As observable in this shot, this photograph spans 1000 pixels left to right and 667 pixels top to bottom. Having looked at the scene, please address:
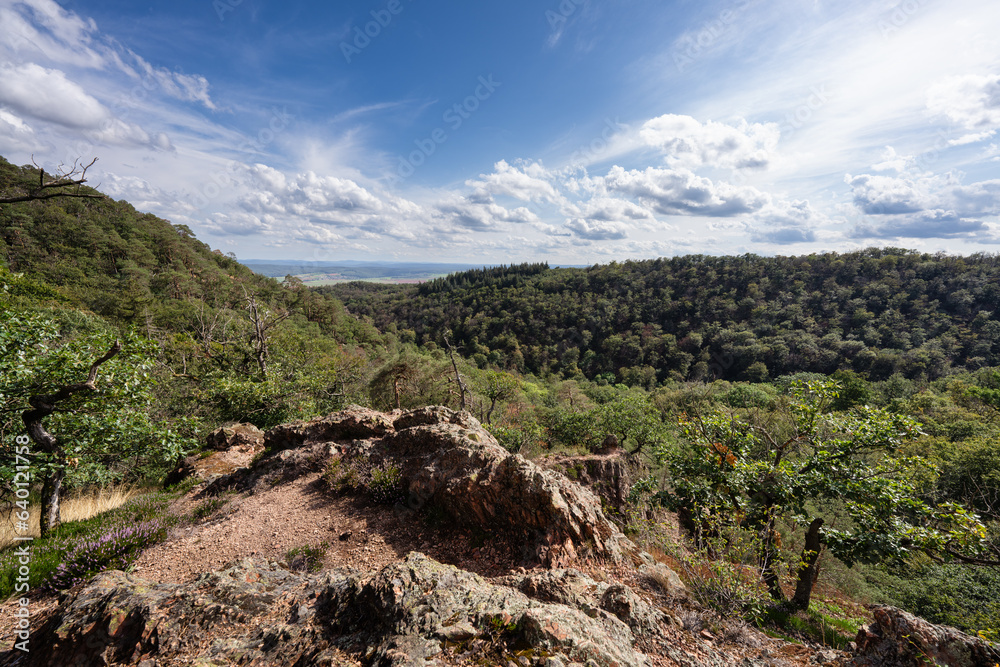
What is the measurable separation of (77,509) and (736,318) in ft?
428

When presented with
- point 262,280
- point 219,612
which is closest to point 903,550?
point 219,612

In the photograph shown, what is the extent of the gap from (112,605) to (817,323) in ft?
416

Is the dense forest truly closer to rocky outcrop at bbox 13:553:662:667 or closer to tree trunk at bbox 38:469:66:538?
tree trunk at bbox 38:469:66:538

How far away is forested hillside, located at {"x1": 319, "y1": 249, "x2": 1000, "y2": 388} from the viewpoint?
7944 cm

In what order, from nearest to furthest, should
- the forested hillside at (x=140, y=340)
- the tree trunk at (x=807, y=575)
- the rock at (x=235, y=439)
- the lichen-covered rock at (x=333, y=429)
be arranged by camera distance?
the forested hillside at (x=140, y=340) → the tree trunk at (x=807, y=575) → the lichen-covered rock at (x=333, y=429) → the rock at (x=235, y=439)

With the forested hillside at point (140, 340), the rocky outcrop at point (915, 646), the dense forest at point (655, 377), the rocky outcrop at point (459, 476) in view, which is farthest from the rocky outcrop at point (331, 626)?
the forested hillside at point (140, 340)

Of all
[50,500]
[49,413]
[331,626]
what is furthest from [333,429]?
[331,626]

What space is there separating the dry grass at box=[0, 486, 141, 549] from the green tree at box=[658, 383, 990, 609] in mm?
13627

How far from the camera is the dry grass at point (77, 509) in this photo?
23.0 ft

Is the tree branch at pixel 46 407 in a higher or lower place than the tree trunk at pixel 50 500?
higher

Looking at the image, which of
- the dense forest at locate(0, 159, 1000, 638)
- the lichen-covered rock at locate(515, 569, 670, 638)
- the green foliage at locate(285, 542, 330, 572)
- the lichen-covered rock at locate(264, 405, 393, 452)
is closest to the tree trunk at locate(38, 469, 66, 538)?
the dense forest at locate(0, 159, 1000, 638)

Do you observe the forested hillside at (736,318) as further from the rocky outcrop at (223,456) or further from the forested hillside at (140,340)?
the rocky outcrop at (223,456)

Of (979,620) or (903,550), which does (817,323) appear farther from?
(903,550)

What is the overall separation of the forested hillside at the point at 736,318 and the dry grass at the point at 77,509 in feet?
177
